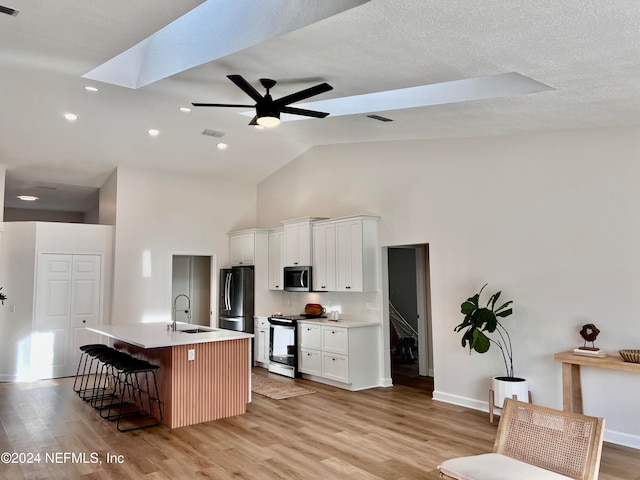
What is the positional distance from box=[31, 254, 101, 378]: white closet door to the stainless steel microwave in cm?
316

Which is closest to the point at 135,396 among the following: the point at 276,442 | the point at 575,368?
the point at 276,442

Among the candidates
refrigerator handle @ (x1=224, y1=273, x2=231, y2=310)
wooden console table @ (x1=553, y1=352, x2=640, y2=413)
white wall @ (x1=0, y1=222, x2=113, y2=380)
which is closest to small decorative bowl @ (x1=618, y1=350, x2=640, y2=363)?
wooden console table @ (x1=553, y1=352, x2=640, y2=413)

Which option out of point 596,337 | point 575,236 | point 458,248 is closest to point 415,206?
point 458,248

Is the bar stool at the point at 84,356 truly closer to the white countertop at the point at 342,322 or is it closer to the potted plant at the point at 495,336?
the white countertop at the point at 342,322

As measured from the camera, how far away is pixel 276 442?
14.3 ft

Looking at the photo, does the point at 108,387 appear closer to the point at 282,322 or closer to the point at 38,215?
the point at 282,322

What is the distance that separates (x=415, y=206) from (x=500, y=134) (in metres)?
1.47

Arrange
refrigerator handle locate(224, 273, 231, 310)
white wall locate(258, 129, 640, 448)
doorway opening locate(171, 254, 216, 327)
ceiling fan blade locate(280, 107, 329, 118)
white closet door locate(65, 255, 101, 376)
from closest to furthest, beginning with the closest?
ceiling fan blade locate(280, 107, 329, 118) < white wall locate(258, 129, 640, 448) < white closet door locate(65, 255, 101, 376) < refrigerator handle locate(224, 273, 231, 310) < doorway opening locate(171, 254, 216, 327)

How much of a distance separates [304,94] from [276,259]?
4.87m

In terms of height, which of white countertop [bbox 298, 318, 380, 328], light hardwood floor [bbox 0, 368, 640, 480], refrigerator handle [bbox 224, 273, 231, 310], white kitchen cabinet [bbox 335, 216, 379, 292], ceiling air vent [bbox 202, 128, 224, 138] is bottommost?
light hardwood floor [bbox 0, 368, 640, 480]

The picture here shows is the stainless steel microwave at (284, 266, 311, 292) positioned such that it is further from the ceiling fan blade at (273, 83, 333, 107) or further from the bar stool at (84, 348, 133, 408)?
the ceiling fan blade at (273, 83, 333, 107)

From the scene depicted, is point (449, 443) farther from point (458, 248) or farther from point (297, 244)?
point (297, 244)

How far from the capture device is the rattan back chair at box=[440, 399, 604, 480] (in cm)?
247

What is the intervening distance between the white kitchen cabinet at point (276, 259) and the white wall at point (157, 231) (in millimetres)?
1090
